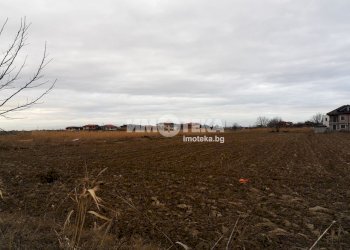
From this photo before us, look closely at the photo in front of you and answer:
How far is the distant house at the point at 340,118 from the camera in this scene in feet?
333

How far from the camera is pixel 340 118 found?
338 ft

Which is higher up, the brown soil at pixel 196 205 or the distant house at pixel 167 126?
the distant house at pixel 167 126

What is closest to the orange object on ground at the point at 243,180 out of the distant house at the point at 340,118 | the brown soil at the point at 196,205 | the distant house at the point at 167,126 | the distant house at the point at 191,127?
the brown soil at the point at 196,205

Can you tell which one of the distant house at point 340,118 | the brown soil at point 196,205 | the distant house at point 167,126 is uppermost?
the distant house at point 340,118

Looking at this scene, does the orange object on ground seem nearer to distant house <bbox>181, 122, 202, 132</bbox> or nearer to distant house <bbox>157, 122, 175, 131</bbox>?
distant house <bbox>157, 122, 175, 131</bbox>

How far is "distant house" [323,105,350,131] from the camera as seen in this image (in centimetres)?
10150

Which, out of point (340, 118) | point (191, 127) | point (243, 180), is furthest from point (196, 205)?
point (340, 118)

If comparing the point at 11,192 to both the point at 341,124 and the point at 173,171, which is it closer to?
the point at 173,171

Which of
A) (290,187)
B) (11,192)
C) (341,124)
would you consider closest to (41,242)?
(11,192)

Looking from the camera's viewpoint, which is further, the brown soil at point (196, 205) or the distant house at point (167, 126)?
the distant house at point (167, 126)

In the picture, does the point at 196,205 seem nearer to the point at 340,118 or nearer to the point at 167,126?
the point at 167,126

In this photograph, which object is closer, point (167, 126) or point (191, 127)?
point (167, 126)

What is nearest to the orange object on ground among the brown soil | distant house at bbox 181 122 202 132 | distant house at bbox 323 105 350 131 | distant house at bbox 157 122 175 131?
the brown soil

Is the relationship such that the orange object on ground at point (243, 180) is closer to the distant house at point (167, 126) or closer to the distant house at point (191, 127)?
the distant house at point (167, 126)
